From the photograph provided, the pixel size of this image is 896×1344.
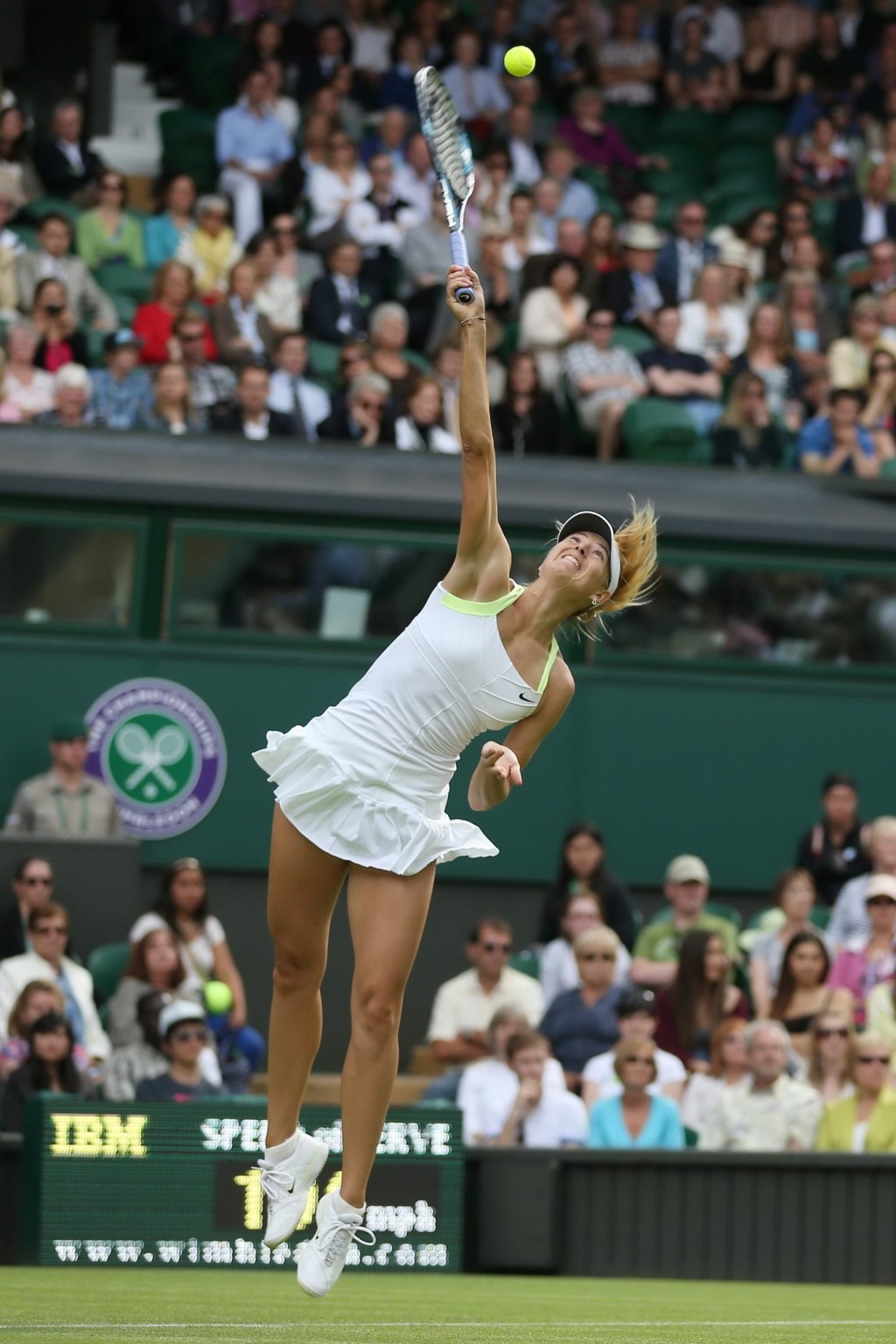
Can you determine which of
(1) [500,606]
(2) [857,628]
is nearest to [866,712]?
(2) [857,628]

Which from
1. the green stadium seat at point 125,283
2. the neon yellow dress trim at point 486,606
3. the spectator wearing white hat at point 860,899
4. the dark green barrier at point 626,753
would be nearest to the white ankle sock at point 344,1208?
the neon yellow dress trim at point 486,606

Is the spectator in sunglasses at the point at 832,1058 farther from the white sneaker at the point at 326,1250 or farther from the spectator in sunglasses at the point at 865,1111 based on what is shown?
the white sneaker at the point at 326,1250

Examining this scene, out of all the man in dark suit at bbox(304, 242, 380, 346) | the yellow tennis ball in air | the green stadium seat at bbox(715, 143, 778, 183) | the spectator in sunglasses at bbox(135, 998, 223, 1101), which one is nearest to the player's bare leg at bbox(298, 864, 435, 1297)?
the spectator in sunglasses at bbox(135, 998, 223, 1101)

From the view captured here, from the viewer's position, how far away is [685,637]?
45.8ft

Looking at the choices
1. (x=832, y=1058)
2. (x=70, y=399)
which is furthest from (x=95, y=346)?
(x=832, y=1058)

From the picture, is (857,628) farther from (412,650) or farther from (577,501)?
(412,650)

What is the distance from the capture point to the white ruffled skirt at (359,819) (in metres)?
6.09

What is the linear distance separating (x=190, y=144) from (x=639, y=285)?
3260mm

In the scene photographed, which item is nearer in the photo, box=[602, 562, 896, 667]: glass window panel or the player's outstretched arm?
the player's outstretched arm

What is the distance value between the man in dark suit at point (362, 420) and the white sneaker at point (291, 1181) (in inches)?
314

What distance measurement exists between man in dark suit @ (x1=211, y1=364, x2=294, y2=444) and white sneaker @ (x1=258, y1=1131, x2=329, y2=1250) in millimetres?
7684

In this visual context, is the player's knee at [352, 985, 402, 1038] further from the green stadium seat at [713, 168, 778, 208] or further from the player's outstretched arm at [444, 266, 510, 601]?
the green stadium seat at [713, 168, 778, 208]

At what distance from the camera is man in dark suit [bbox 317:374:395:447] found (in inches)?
548

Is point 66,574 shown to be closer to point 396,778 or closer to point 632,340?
point 632,340
